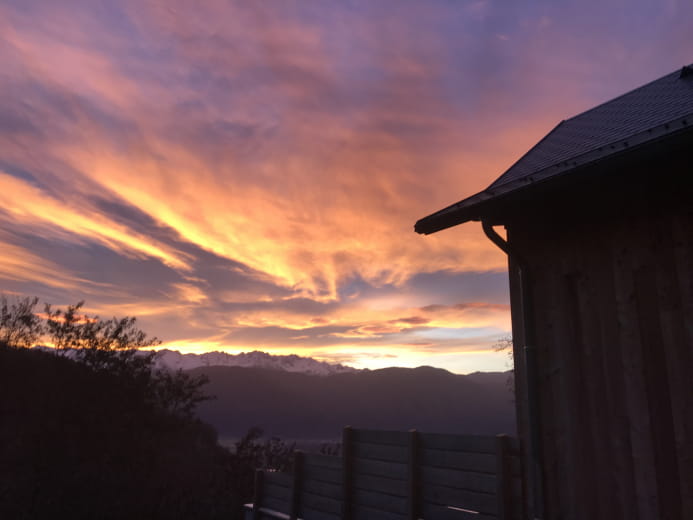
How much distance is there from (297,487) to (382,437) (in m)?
2.89

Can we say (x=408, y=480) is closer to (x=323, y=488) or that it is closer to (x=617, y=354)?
(x=323, y=488)

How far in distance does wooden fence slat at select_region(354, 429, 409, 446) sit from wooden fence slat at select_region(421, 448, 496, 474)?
423mm

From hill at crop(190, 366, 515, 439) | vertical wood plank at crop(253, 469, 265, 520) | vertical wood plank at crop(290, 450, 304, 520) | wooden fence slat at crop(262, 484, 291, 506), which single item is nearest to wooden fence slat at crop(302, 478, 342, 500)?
vertical wood plank at crop(290, 450, 304, 520)

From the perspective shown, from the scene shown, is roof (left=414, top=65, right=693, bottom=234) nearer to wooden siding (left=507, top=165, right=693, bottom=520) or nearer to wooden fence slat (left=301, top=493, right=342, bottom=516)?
wooden siding (left=507, top=165, right=693, bottom=520)

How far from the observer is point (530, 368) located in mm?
6176

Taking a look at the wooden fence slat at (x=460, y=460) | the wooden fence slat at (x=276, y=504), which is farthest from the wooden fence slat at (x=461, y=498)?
the wooden fence slat at (x=276, y=504)

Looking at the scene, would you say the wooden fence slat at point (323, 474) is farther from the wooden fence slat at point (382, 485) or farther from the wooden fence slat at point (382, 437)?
the wooden fence slat at point (382, 437)

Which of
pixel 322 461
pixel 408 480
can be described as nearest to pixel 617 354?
pixel 408 480

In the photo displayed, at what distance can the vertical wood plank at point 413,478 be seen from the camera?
7238mm

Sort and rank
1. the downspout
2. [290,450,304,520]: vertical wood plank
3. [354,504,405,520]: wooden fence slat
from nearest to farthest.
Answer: the downspout
[354,504,405,520]: wooden fence slat
[290,450,304,520]: vertical wood plank

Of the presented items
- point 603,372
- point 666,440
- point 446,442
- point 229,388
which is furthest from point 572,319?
point 229,388

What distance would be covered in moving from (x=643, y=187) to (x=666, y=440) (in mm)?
2698

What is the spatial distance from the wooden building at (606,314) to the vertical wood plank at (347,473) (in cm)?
347

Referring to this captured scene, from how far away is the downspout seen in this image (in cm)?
594
